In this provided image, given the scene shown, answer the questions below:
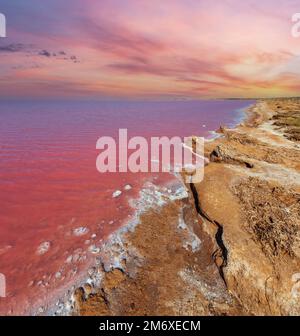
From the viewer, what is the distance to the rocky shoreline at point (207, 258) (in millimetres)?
5562

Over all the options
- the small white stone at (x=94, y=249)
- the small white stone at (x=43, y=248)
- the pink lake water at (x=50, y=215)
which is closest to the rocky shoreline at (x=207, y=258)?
the small white stone at (x=94, y=249)

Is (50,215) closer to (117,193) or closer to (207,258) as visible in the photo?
(117,193)

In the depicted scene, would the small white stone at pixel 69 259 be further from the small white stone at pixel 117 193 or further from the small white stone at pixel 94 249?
the small white stone at pixel 117 193

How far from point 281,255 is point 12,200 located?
461 inches

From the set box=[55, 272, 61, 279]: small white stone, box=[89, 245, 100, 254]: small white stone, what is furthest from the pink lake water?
box=[89, 245, 100, 254]: small white stone

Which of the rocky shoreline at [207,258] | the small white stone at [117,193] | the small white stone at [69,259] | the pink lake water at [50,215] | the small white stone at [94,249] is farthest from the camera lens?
the small white stone at [117,193]

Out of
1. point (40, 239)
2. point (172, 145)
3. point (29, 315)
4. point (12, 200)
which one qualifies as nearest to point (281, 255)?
point (29, 315)

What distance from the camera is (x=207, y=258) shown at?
7.05 m

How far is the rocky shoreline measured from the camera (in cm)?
556

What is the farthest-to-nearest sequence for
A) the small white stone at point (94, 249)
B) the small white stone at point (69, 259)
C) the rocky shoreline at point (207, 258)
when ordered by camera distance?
the small white stone at point (94, 249), the small white stone at point (69, 259), the rocky shoreline at point (207, 258)

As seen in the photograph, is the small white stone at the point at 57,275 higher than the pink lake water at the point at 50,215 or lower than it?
lower

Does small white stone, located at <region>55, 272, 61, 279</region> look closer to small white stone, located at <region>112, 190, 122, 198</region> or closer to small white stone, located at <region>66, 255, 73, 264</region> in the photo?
small white stone, located at <region>66, 255, 73, 264</region>

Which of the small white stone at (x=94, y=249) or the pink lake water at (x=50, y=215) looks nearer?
the pink lake water at (x=50, y=215)
